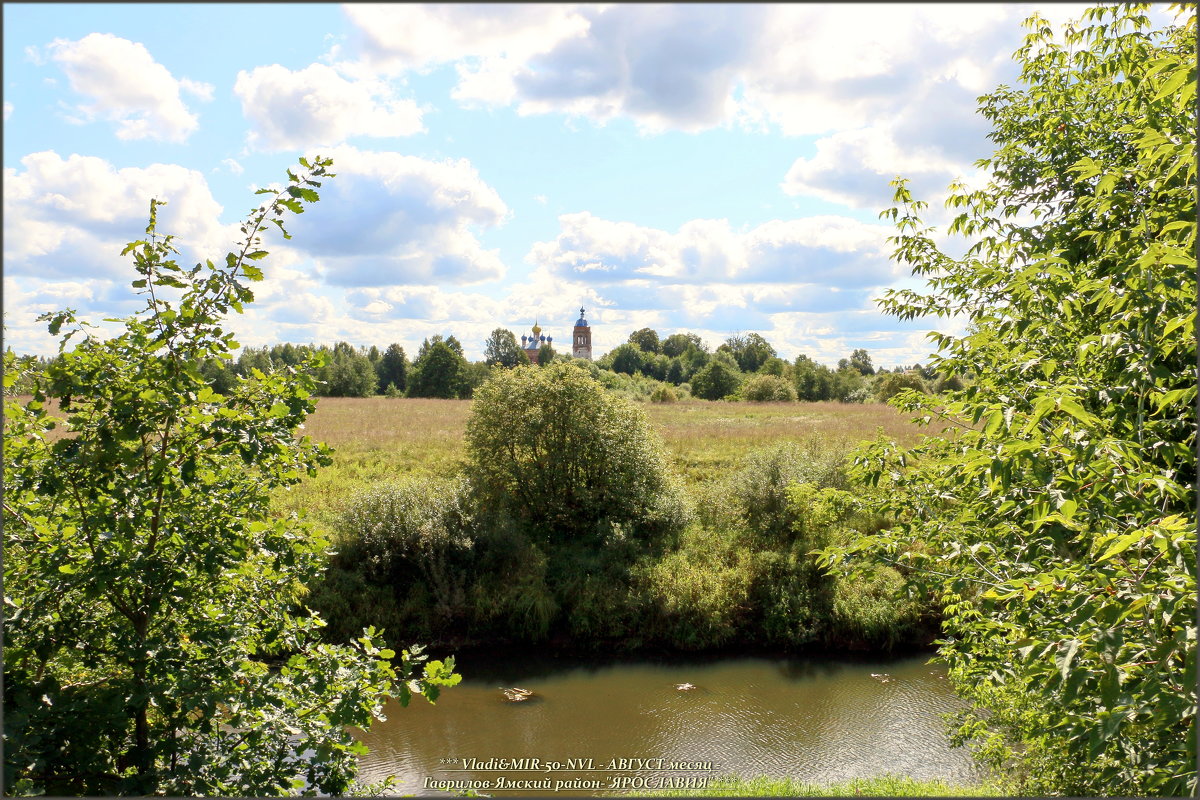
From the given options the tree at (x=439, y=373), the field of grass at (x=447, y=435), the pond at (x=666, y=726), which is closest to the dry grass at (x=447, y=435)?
the field of grass at (x=447, y=435)

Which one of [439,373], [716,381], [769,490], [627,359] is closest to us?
[769,490]

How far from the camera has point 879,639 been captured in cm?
1505

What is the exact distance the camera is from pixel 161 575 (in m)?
3.62

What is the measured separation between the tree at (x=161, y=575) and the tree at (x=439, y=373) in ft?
170

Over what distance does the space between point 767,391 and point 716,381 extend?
27.7 feet

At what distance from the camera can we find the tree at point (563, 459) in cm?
1830

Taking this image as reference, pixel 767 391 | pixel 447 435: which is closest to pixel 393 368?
pixel 767 391

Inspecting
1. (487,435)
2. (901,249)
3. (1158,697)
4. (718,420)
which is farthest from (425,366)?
(1158,697)

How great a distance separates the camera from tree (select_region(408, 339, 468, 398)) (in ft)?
183

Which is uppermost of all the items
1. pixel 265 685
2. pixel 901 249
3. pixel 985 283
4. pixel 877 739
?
→ pixel 901 249

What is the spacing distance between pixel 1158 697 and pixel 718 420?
2952 cm

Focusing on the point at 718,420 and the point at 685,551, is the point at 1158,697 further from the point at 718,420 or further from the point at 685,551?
the point at 718,420

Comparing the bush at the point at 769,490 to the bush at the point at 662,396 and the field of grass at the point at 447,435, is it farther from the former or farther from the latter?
the bush at the point at 662,396

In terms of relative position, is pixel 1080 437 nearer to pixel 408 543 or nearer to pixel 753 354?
pixel 408 543
